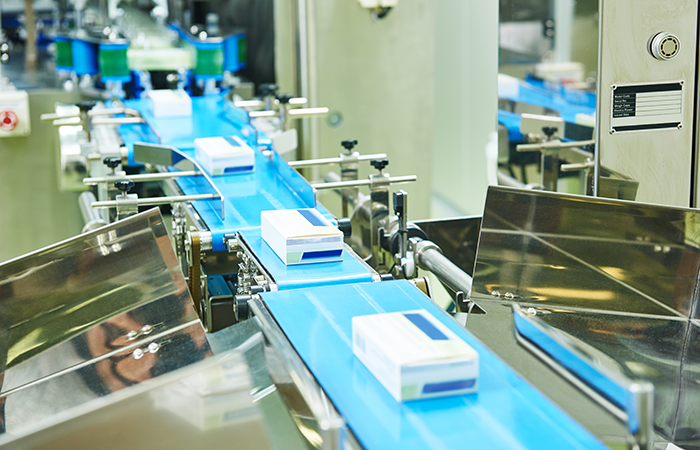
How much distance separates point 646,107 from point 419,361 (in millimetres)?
1230

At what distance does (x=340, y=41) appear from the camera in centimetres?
330

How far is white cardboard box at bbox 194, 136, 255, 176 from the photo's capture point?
1.99 metres

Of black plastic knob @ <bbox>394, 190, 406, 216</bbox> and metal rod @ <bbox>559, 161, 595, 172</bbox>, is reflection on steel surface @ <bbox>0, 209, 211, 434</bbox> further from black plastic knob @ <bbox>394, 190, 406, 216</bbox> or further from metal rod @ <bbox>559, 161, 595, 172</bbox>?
metal rod @ <bbox>559, 161, 595, 172</bbox>

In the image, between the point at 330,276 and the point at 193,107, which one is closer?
the point at 330,276

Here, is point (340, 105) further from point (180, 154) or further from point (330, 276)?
point (330, 276)

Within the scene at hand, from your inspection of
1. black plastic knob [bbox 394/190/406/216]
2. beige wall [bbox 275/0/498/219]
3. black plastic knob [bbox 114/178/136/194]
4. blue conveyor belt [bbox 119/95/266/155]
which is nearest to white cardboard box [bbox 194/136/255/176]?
blue conveyor belt [bbox 119/95/266/155]

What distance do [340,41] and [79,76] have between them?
1191mm

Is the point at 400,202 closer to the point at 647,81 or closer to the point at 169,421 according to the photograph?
the point at 647,81

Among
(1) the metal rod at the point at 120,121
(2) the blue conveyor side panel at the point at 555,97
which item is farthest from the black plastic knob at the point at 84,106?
(2) the blue conveyor side panel at the point at 555,97

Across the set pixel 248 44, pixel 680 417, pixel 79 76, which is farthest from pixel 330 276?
pixel 248 44

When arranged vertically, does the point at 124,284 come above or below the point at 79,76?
below

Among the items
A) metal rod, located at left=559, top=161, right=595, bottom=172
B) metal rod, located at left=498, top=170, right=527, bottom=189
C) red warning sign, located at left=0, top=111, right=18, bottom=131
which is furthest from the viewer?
red warning sign, located at left=0, top=111, right=18, bottom=131

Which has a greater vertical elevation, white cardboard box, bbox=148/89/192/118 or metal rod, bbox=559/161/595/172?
white cardboard box, bbox=148/89/192/118

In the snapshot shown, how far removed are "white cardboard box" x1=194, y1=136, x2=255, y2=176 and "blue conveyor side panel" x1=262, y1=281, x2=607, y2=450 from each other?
0.93 metres
